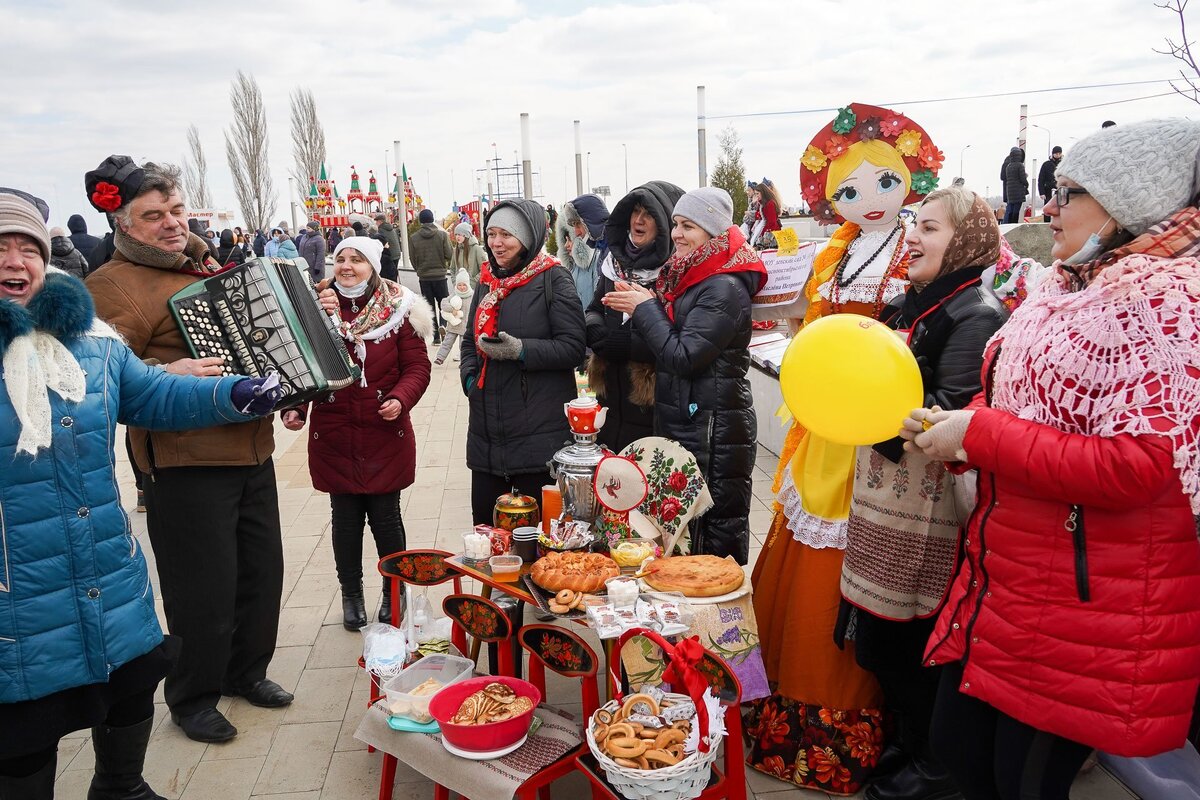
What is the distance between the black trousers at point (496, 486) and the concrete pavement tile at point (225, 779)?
1.37 m

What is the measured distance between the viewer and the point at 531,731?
250 centimetres

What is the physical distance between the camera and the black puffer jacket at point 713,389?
311 cm

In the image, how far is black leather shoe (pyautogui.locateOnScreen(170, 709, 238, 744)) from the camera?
121 inches

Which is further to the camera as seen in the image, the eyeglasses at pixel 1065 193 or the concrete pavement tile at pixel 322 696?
the concrete pavement tile at pixel 322 696

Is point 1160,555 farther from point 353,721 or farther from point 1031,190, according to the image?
point 1031,190

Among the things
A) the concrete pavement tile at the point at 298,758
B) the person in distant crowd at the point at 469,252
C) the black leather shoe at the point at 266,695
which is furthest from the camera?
the person in distant crowd at the point at 469,252

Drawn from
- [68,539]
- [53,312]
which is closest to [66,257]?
[53,312]

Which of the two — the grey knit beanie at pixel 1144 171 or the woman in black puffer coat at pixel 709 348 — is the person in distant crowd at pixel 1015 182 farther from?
the grey knit beanie at pixel 1144 171

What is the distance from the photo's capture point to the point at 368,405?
3.77 meters

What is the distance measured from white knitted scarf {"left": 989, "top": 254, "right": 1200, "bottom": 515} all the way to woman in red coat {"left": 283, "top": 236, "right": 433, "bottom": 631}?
2.79m

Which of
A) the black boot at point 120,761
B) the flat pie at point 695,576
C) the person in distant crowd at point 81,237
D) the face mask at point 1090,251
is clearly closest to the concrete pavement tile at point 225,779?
the black boot at point 120,761

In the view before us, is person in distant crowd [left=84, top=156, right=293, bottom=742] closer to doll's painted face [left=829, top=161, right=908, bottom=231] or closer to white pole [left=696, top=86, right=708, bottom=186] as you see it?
doll's painted face [left=829, top=161, right=908, bottom=231]

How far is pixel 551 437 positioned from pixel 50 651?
208 cm

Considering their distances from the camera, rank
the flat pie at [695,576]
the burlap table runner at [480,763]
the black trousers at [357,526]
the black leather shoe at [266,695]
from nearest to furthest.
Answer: the burlap table runner at [480,763] → the flat pie at [695,576] → the black leather shoe at [266,695] → the black trousers at [357,526]
